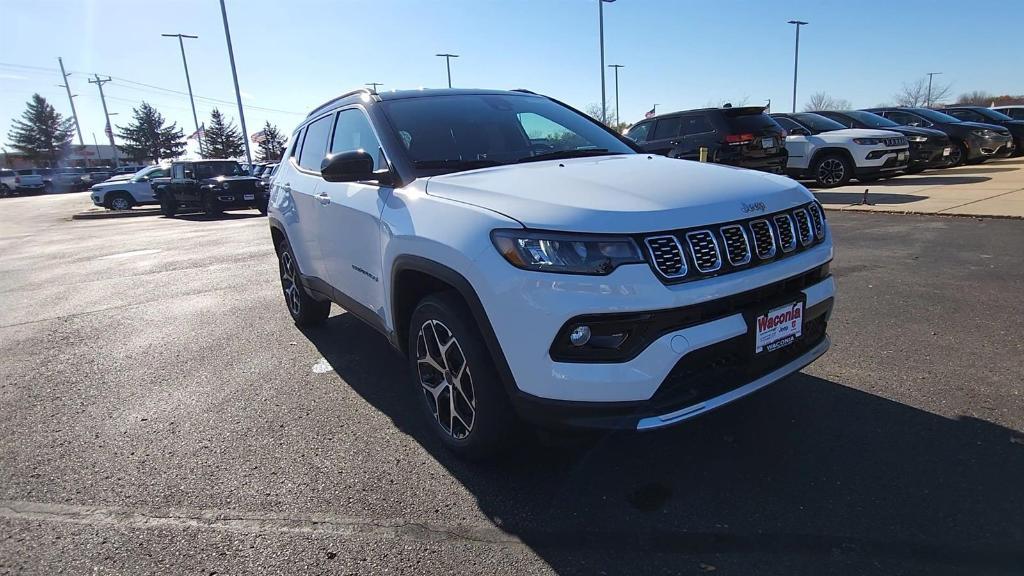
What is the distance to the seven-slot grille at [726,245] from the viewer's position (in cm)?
225

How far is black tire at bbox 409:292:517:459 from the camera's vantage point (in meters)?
2.58

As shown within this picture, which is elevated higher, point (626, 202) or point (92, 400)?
point (626, 202)

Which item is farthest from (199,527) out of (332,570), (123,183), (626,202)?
(123,183)

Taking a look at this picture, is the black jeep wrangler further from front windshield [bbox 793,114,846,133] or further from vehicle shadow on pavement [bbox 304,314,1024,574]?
vehicle shadow on pavement [bbox 304,314,1024,574]

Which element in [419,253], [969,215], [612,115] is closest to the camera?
[419,253]

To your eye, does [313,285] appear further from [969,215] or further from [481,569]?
[969,215]

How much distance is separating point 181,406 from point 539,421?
2.63 meters

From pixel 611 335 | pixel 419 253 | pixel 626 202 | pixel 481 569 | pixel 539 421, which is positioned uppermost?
pixel 626 202

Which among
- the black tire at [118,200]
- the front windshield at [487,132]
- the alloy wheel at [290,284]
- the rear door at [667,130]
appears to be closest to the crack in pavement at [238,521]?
the front windshield at [487,132]

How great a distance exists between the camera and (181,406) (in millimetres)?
3832

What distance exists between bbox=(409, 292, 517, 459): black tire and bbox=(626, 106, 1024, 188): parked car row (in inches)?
251

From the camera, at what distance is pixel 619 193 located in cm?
248

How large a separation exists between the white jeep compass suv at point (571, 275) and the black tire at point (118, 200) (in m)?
24.5

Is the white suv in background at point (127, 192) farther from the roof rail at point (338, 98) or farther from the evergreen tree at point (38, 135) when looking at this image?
the evergreen tree at point (38, 135)
